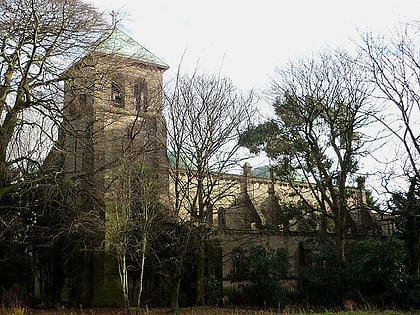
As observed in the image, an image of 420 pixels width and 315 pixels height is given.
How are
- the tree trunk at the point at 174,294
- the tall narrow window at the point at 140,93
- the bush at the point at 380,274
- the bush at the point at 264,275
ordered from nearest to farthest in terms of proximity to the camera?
1. the tree trunk at the point at 174,294
2. the bush at the point at 380,274
3. the bush at the point at 264,275
4. the tall narrow window at the point at 140,93

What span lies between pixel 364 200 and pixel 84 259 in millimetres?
15641

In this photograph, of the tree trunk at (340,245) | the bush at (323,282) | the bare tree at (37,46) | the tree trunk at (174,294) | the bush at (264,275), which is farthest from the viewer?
the tree trunk at (340,245)

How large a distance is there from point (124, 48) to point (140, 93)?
4.26m

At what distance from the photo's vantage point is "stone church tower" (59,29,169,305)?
18047 millimetres

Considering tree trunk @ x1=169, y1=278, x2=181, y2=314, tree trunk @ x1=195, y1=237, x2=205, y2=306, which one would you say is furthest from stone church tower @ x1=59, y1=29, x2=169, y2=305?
tree trunk @ x1=169, y1=278, x2=181, y2=314

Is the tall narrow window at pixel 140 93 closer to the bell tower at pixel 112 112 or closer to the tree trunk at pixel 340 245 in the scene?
the bell tower at pixel 112 112

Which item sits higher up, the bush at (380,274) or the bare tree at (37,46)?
the bare tree at (37,46)

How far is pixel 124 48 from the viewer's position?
23.2 meters

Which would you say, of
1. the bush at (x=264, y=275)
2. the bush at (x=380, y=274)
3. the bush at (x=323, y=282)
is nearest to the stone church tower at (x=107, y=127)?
the bush at (x=264, y=275)

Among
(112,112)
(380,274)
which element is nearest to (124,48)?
(112,112)

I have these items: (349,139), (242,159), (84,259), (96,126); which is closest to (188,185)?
(242,159)

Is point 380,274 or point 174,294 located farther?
point 380,274

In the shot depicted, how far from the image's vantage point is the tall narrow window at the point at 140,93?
26908mm

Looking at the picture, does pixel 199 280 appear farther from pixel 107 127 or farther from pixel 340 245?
pixel 107 127
